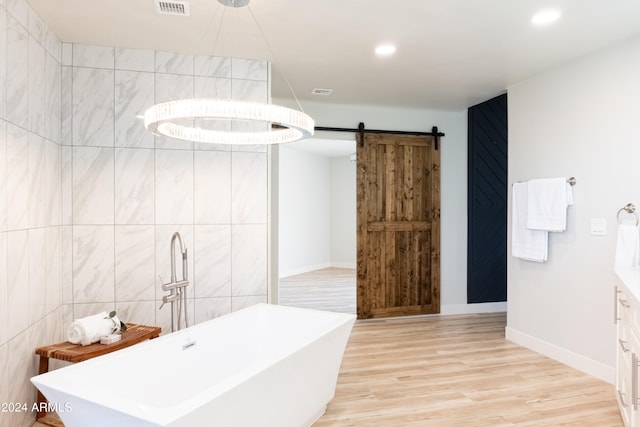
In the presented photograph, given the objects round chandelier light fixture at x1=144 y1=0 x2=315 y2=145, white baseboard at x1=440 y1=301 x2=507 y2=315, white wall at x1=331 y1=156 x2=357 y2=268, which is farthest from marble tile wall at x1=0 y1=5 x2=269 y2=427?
white wall at x1=331 y1=156 x2=357 y2=268

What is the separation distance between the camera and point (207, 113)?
1902 mm

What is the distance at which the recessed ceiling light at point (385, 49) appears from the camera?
3.31m

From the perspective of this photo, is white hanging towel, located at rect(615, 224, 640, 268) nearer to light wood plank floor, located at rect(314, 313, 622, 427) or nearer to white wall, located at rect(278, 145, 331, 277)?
light wood plank floor, located at rect(314, 313, 622, 427)

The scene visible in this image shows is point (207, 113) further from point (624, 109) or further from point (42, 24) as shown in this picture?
point (624, 109)

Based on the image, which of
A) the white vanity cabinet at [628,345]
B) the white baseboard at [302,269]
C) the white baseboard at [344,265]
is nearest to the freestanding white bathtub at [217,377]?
the white vanity cabinet at [628,345]

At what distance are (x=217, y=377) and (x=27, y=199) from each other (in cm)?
158

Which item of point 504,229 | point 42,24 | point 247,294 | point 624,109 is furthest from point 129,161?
point 504,229

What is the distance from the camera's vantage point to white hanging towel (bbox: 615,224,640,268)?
297 centimetres

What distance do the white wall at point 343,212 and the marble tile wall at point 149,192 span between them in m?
6.16

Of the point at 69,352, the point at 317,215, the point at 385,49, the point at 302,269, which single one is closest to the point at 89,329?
the point at 69,352

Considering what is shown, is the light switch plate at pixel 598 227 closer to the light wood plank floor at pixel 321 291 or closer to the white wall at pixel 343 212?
the light wood plank floor at pixel 321 291

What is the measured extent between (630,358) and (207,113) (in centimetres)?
253

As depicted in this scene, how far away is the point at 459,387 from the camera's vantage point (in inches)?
127

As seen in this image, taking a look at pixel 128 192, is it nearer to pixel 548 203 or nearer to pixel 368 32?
pixel 368 32
